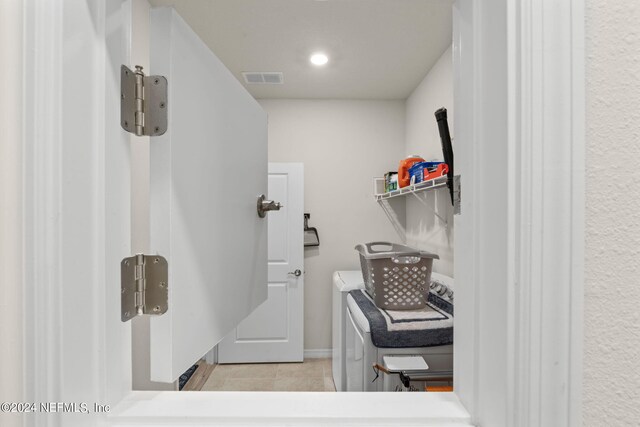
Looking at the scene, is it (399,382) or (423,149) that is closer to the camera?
(399,382)

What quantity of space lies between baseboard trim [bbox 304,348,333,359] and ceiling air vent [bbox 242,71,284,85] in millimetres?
2494

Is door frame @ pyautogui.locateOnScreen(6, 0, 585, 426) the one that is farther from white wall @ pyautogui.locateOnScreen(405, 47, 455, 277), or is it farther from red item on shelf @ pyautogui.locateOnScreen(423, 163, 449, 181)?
white wall @ pyautogui.locateOnScreen(405, 47, 455, 277)

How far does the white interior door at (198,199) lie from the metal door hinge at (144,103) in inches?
0.6

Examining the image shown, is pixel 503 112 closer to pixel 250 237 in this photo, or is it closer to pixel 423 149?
pixel 250 237

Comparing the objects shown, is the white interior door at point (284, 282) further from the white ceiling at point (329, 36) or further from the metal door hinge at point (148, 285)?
the metal door hinge at point (148, 285)

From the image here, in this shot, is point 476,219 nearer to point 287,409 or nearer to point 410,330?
point 287,409

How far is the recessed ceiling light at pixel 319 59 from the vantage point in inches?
91.0

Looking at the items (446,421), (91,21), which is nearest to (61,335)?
(91,21)

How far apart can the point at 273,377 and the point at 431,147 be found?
2.32m

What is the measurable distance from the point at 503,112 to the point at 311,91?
2.76 m

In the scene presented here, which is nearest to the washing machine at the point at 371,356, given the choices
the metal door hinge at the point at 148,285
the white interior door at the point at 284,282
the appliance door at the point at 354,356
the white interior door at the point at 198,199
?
the appliance door at the point at 354,356

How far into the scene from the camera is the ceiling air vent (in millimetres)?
2596

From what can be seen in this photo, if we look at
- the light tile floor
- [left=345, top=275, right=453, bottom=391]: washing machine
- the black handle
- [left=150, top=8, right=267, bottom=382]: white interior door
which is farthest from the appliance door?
the black handle

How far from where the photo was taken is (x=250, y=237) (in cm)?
115
